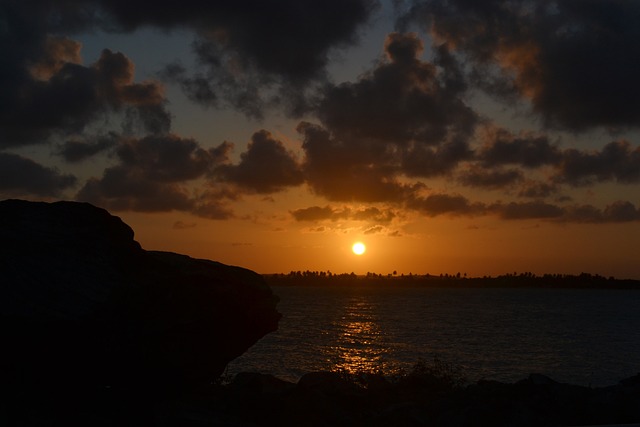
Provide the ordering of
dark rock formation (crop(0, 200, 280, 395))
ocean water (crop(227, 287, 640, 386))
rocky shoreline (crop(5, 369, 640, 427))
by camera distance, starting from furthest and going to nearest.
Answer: ocean water (crop(227, 287, 640, 386)) < rocky shoreline (crop(5, 369, 640, 427)) < dark rock formation (crop(0, 200, 280, 395))

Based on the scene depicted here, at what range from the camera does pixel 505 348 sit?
2327 inches

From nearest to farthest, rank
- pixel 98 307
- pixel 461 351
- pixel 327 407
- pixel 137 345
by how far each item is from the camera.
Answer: pixel 98 307 → pixel 137 345 → pixel 327 407 → pixel 461 351

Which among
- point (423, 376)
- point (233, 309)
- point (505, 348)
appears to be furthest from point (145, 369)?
point (505, 348)

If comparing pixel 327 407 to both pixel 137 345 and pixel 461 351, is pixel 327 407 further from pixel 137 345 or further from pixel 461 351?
pixel 461 351

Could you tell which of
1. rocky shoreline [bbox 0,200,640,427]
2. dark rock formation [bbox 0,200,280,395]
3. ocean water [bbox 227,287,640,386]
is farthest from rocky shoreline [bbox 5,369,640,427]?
ocean water [bbox 227,287,640,386]

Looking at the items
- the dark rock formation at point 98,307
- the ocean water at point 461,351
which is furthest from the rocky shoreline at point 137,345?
the ocean water at point 461,351

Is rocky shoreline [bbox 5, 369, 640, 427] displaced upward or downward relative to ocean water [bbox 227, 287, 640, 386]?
upward

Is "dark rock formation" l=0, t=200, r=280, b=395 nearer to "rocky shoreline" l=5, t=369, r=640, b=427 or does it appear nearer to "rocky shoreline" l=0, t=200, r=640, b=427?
"rocky shoreline" l=0, t=200, r=640, b=427

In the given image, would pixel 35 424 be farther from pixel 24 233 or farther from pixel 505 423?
pixel 505 423

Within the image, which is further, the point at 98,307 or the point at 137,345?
the point at 137,345

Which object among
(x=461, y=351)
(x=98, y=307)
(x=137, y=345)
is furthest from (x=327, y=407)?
(x=461, y=351)

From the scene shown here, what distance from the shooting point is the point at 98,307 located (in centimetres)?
1250

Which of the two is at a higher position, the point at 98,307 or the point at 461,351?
the point at 98,307

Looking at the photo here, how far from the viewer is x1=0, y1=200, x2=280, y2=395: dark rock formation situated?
12.3 m
